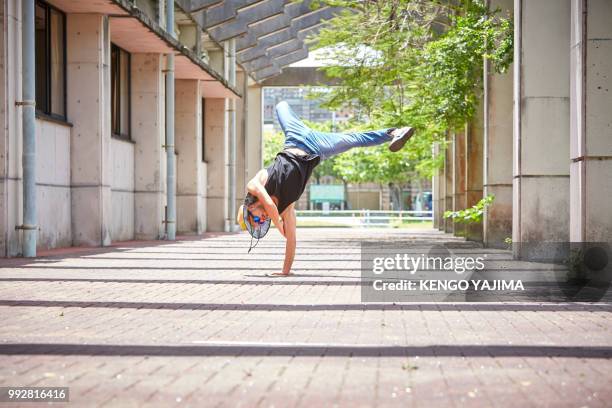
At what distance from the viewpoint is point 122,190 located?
Result: 74.2 feet

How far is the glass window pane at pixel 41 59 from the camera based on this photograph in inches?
696

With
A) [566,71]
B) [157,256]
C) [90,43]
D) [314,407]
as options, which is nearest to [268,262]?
[157,256]

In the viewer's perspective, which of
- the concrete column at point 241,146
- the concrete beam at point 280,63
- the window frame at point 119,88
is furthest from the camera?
the concrete beam at point 280,63

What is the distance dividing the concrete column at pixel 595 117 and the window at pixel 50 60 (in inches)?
430

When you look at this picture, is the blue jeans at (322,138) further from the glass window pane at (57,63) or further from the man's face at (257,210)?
the glass window pane at (57,63)

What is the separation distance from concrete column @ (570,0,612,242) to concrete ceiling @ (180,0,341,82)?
15888 millimetres

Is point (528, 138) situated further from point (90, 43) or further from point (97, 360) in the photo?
point (97, 360)

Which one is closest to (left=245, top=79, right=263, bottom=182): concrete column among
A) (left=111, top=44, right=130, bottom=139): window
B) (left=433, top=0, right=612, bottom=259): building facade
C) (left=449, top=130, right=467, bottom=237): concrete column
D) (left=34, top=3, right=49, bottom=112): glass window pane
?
(left=449, top=130, right=467, bottom=237): concrete column

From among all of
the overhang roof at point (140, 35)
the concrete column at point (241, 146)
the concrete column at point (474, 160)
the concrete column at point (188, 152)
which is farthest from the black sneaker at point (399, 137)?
the concrete column at point (241, 146)

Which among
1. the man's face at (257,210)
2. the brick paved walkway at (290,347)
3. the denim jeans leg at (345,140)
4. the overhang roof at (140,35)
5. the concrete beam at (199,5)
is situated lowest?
the brick paved walkway at (290,347)

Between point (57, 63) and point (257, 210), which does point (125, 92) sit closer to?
point (57, 63)

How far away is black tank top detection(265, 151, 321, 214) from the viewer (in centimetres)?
1058

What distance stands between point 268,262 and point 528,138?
4.64m

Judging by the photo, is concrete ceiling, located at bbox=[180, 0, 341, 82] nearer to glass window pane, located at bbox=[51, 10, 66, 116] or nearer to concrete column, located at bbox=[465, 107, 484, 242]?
concrete column, located at bbox=[465, 107, 484, 242]
